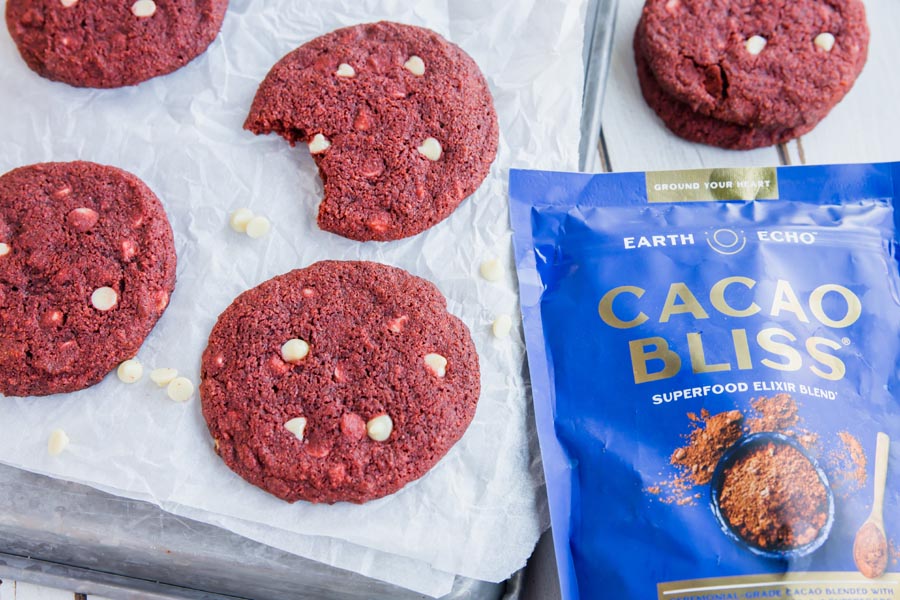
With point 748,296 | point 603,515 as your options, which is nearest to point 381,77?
point 748,296

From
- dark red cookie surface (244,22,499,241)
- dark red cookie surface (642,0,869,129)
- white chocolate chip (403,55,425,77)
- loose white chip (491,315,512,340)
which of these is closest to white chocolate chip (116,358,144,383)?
dark red cookie surface (244,22,499,241)

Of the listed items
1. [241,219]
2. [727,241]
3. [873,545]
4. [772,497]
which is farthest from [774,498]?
[241,219]

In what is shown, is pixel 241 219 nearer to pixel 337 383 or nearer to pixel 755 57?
pixel 337 383

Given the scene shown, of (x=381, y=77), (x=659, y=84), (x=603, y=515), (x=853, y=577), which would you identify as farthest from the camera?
(x=659, y=84)

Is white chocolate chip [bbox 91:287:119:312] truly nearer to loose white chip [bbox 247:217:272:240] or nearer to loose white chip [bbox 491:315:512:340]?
loose white chip [bbox 247:217:272:240]

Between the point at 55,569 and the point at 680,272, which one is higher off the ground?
the point at 680,272

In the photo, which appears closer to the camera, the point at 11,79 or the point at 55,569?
the point at 55,569

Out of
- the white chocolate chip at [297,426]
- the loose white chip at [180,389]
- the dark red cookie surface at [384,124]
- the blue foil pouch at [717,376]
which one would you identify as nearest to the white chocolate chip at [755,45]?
the blue foil pouch at [717,376]

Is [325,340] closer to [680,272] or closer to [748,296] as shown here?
[680,272]
